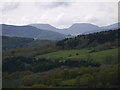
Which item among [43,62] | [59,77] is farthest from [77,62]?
[59,77]

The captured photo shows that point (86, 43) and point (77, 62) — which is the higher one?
point (86, 43)

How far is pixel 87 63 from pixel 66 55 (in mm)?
19298

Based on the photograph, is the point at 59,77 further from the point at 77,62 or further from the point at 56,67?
the point at 77,62

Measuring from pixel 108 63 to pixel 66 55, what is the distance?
1075 inches

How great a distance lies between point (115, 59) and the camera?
86125 mm

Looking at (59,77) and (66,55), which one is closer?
(59,77)

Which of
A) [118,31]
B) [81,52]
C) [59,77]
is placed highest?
[118,31]

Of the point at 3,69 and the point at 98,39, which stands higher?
the point at 98,39

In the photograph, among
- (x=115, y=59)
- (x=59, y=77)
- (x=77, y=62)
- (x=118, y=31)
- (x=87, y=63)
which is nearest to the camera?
(x=59, y=77)

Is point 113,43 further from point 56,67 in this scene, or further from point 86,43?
point 56,67

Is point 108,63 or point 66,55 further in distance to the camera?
point 66,55

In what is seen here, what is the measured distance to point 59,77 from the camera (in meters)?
74.2

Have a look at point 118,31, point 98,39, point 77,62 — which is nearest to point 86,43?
point 98,39

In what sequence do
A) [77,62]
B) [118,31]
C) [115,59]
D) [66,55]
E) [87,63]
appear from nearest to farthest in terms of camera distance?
[115,59] < [87,63] < [77,62] < [66,55] < [118,31]
